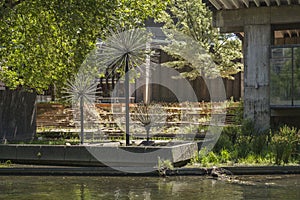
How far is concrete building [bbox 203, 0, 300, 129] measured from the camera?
2156 cm

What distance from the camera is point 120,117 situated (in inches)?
1096

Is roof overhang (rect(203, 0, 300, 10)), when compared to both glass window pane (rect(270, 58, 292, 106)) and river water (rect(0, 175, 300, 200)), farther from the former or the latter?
river water (rect(0, 175, 300, 200))

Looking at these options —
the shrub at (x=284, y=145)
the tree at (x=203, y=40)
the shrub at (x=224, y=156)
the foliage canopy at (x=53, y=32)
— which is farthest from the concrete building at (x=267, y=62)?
the tree at (x=203, y=40)

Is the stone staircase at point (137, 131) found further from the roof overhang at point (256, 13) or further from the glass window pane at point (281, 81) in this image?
the roof overhang at point (256, 13)

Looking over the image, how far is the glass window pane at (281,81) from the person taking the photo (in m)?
21.6

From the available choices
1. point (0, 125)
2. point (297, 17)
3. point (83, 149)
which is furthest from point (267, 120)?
point (0, 125)

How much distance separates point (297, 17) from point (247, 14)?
1.94 meters

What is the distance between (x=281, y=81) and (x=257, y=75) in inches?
37.6

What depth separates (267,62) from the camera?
21859 mm

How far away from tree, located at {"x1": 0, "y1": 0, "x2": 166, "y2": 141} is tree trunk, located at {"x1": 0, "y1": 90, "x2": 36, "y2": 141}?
23.1 inches

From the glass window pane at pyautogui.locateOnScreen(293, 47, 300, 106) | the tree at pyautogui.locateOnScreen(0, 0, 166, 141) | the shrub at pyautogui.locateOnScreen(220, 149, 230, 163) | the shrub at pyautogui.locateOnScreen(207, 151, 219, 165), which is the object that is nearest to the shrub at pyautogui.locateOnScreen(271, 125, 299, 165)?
the shrub at pyautogui.locateOnScreen(220, 149, 230, 163)

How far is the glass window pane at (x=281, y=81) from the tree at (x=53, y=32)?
575 cm

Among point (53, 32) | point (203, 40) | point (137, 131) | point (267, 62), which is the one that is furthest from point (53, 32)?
point (203, 40)

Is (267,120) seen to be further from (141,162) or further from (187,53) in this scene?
(187,53)
